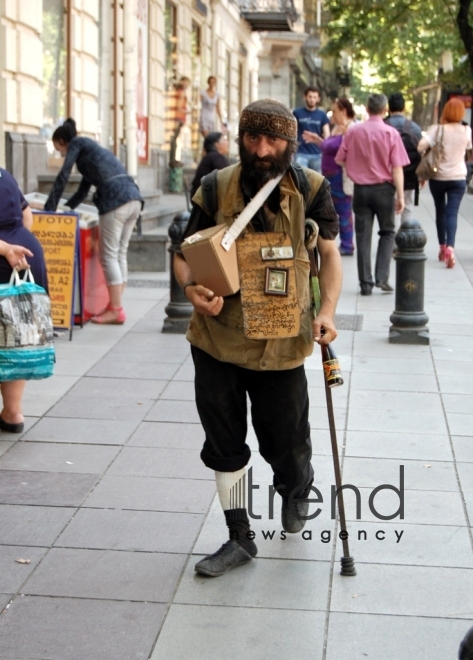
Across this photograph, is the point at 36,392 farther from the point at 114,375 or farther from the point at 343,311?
the point at 343,311

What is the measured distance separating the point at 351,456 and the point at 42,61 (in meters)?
9.68

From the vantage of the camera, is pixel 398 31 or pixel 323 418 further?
pixel 398 31

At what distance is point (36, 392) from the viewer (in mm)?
7254

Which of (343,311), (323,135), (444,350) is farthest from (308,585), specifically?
(323,135)

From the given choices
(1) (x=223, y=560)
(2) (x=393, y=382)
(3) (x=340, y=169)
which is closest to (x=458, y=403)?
(2) (x=393, y=382)

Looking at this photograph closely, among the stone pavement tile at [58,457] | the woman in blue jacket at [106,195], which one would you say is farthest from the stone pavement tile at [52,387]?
the woman in blue jacket at [106,195]

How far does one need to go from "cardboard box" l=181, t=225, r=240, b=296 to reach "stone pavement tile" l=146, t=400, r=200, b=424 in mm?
2615

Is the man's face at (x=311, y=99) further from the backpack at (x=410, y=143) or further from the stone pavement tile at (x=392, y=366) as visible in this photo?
the stone pavement tile at (x=392, y=366)

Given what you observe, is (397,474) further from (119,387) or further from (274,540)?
(119,387)

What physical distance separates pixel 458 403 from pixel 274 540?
275 centimetres

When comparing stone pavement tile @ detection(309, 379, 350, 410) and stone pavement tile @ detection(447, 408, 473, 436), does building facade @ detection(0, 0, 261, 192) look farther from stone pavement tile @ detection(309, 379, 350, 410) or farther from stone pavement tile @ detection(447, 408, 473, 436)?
stone pavement tile @ detection(447, 408, 473, 436)

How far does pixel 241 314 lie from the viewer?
A: 412cm

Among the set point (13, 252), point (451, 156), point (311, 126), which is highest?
point (311, 126)

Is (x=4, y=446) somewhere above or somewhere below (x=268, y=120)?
below
